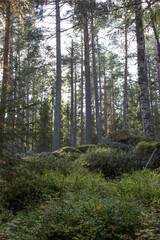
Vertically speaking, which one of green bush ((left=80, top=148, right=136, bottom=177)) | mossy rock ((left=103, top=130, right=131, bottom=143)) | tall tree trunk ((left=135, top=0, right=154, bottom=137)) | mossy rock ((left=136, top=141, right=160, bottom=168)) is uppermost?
tall tree trunk ((left=135, top=0, right=154, bottom=137))

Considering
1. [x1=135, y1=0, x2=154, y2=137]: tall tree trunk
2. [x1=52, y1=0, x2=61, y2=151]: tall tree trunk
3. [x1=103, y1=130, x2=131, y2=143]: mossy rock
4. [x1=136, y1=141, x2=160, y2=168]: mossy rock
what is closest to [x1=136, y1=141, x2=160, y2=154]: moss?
[x1=136, y1=141, x2=160, y2=168]: mossy rock

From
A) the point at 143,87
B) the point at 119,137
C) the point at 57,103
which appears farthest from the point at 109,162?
the point at 57,103

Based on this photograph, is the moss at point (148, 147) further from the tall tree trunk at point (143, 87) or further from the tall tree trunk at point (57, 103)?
the tall tree trunk at point (57, 103)

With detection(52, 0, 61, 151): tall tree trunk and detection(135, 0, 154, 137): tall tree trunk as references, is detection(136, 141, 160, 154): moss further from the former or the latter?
detection(52, 0, 61, 151): tall tree trunk

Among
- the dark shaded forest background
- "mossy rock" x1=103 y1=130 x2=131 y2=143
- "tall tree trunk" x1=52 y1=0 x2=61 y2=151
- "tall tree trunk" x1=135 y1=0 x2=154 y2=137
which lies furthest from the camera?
"tall tree trunk" x1=52 y1=0 x2=61 y2=151

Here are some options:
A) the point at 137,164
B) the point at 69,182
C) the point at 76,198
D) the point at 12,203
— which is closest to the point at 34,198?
the point at 12,203

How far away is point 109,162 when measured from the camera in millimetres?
7750

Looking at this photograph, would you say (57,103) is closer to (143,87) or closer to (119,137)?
(119,137)

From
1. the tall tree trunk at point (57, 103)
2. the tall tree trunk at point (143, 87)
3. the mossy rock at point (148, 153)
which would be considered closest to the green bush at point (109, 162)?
the mossy rock at point (148, 153)

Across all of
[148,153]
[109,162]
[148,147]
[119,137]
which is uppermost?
[119,137]

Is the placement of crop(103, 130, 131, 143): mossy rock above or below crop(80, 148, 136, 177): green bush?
above

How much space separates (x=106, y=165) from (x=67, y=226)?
524 cm

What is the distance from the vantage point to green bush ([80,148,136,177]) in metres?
7.68

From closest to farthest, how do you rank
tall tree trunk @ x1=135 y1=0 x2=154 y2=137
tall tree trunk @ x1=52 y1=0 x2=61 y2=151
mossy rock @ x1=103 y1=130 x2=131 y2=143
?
tall tree trunk @ x1=135 y1=0 x2=154 y2=137
mossy rock @ x1=103 y1=130 x2=131 y2=143
tall tree trunk @ x1=52 y1=0 x2=61 y2=151
